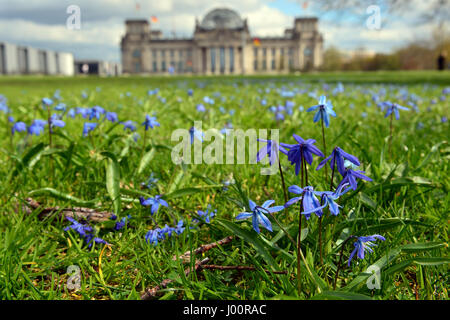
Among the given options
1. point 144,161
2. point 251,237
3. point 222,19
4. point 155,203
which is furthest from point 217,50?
point 251,237

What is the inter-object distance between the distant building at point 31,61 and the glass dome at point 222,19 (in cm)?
3801

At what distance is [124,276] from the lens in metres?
1.05

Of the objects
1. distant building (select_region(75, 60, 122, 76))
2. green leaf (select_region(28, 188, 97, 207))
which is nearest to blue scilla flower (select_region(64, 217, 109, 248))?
green leaf (select_region(28, 188, 97, 207))

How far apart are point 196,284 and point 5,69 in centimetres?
10312

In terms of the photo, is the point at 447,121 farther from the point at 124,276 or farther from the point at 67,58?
the point at 67,58

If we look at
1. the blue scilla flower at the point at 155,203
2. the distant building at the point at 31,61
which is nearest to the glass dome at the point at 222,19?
the distant building at the point at 31,61

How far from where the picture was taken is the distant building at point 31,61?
89375mm

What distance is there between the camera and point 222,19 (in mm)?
98750

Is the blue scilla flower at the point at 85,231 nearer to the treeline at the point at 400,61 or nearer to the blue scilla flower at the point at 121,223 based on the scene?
the blue scilla flower at the point at 121,223

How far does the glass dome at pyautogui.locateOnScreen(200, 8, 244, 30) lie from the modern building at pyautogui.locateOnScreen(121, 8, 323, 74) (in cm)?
459

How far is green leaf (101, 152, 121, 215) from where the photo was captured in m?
1.35

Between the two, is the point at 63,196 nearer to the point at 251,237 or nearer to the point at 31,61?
the point at 251,237

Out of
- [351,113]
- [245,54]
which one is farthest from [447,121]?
[245,54]

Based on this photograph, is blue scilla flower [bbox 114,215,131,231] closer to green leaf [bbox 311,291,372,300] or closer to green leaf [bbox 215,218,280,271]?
green leaf [bbox 215,218,280,271]
